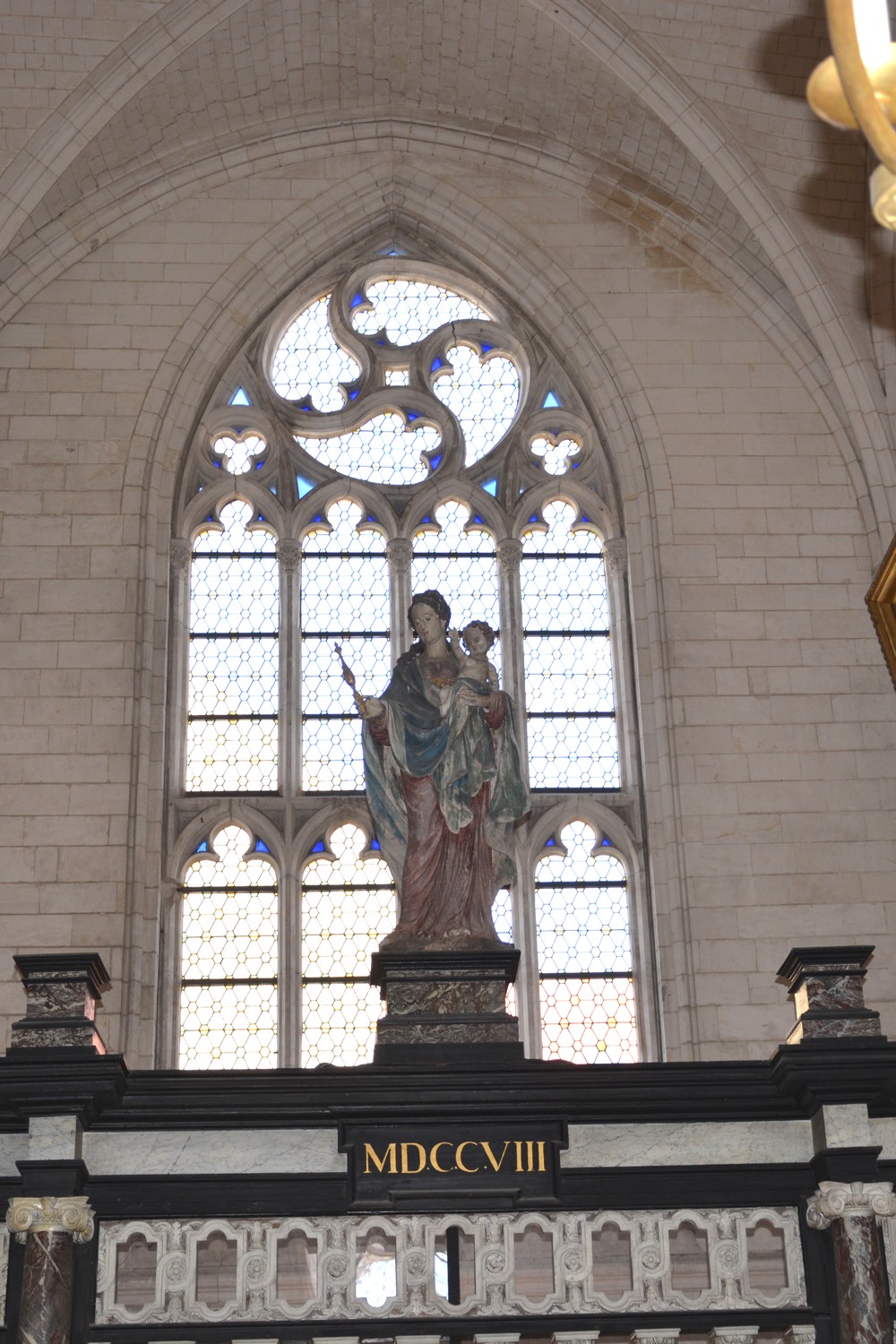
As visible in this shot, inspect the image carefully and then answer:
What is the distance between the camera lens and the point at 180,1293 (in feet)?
30.4

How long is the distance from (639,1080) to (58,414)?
661 centimetres

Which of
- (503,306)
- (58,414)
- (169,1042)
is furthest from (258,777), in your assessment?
(503,306)

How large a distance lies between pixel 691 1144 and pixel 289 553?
5761mm

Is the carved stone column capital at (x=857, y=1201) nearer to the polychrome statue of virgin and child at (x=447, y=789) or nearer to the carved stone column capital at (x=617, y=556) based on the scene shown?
the polychrome statue of virgin and child at (x=447, y=789)

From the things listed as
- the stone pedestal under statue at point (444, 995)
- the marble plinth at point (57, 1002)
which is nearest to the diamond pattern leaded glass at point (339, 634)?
the stone pedestal under statue at point (444, 995)

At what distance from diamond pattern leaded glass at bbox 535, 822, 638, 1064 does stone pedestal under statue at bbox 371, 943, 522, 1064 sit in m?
2.62

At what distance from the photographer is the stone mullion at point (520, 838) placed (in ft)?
41.4

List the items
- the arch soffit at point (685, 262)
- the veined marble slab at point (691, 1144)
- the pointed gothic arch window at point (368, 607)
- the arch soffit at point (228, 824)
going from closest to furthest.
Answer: the veined marble slab at point (691, 1144)
the pointed gothic arch window at point (368, 607)
the arch soffit at point (228, 824)
the arch soffit at point (685, 262)

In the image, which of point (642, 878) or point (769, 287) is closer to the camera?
point (642, 878)

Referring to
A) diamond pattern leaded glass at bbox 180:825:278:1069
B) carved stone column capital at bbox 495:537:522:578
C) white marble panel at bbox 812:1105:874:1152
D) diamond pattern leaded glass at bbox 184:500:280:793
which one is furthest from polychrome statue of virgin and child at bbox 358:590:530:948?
carved stone column capital at bbox 495:537:522:578

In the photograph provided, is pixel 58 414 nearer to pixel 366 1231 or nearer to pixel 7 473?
pixel 7 473

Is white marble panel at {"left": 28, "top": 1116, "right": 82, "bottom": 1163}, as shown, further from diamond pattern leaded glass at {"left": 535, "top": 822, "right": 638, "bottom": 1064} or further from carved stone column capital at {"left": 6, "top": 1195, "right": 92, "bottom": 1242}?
diamond pattern leaded glass at {"left": 535, "top": 822, "right": 638, "bottom": 1064}

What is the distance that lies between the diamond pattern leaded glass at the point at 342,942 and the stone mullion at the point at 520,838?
82 centimetres

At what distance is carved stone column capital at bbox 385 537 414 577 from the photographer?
555 inches
